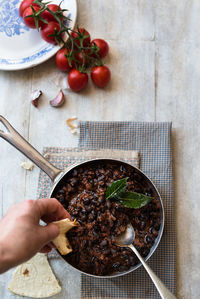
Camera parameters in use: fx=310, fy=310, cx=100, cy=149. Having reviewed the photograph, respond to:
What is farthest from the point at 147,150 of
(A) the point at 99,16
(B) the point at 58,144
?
(A) the point at 99,16

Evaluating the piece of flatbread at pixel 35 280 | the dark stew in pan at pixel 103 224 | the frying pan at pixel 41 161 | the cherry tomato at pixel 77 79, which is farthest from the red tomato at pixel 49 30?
the piece of flatbread at pixel 35 280

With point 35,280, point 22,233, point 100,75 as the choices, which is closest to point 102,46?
point 100,75

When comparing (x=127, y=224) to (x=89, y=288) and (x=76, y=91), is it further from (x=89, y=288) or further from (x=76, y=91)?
(x=76, y=91)

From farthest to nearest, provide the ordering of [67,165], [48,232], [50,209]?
[67,165]
[50,209]
[48,232]

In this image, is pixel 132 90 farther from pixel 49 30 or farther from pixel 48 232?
pixel 48 232

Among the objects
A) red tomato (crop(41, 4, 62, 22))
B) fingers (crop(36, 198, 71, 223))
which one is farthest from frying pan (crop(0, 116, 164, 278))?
red tomato (crop(41, 4, 62, 22))

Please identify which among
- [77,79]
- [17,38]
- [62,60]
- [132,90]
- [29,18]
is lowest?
[132,90]

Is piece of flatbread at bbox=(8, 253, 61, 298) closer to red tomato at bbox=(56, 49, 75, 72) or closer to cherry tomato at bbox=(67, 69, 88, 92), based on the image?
cherry tomato at bbox=(67, 69, 88, 92)
